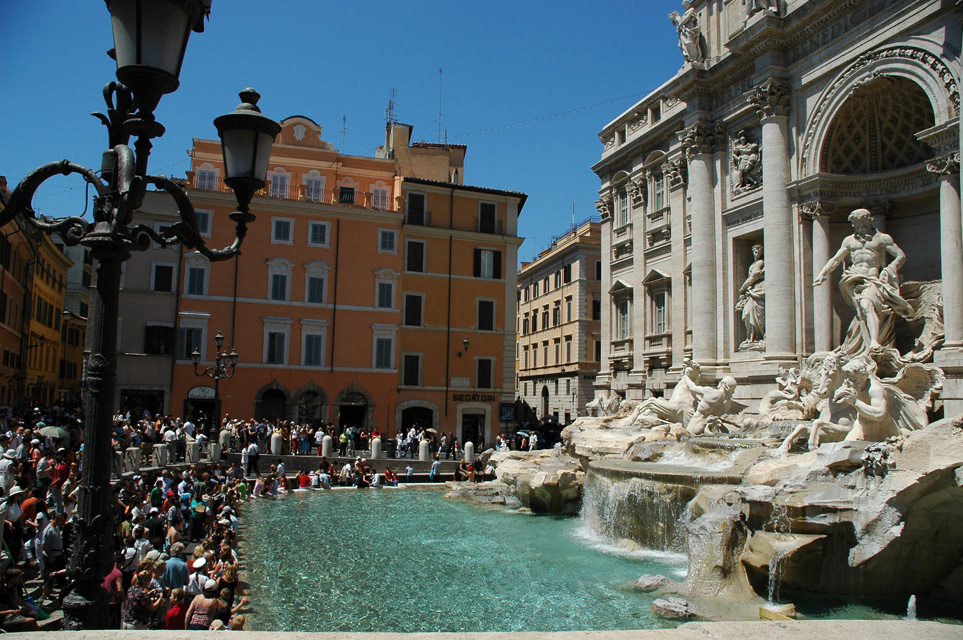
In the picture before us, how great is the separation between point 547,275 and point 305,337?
21103mm

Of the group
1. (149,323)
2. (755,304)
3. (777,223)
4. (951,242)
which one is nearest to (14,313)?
(149,323)

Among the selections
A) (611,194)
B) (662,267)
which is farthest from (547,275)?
(662,267)

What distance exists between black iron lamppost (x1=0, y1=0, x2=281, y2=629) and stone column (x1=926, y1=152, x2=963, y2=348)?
612 inches

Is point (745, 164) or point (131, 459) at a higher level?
→ point (745, 164)

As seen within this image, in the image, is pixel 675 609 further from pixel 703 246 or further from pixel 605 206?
pixel 605 206

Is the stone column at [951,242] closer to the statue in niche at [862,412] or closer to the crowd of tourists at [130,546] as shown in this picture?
the statue in niche at [862,412]

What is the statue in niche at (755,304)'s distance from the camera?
20219 mm

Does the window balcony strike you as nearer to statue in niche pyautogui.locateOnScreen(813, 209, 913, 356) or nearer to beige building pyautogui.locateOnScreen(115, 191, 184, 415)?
statue in niche pyautogui.locateOnScreen(813, 209, 913, 356)

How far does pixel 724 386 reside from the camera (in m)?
17.8

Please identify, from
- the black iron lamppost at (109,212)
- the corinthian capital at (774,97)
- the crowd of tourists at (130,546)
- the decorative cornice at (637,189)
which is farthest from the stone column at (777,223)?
the black iron lamppost at (109,212)

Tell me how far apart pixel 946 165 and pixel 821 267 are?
3.98m

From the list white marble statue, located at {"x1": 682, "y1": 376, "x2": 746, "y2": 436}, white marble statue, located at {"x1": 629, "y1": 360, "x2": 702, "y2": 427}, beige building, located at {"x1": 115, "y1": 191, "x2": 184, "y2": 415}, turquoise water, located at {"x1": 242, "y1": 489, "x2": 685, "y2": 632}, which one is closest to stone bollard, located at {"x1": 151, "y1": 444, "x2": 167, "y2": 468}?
turquoise water, located at {"x1": 242, "y1": 489, "x2": 685, "y2": 632}

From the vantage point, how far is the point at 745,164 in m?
20.9

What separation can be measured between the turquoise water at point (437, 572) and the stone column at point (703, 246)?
7.98 metres
